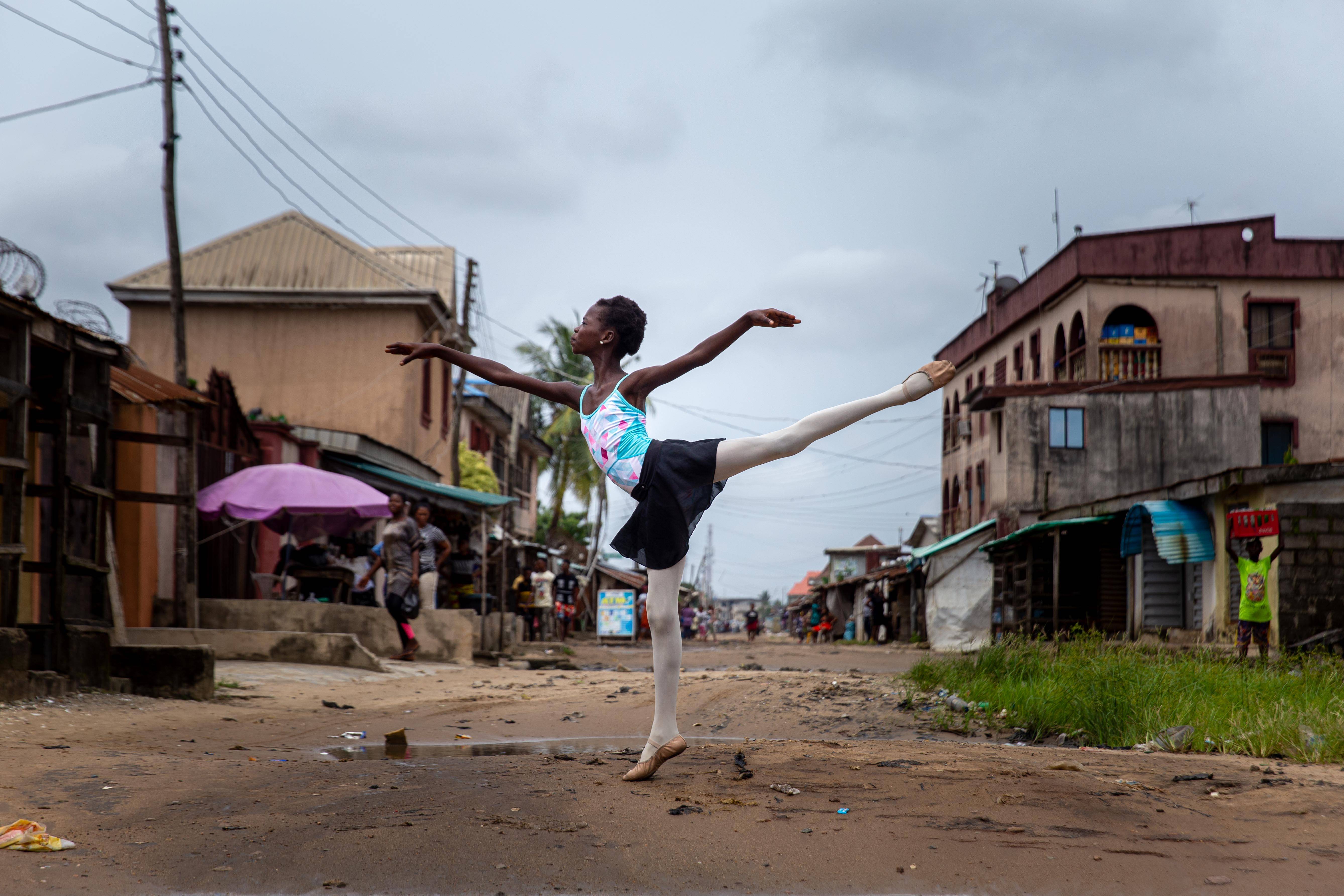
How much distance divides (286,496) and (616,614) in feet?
65.4

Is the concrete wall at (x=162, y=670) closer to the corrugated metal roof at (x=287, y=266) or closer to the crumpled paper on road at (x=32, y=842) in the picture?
the crumpled paper on road at (x=32, y=842)

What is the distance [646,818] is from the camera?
369 cm

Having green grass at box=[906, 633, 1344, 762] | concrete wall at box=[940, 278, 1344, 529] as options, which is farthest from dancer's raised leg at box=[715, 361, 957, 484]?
concrete wall at box=[940, 278, 1344, 529]

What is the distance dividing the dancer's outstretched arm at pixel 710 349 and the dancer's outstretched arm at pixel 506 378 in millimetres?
393

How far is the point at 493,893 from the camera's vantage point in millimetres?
2963

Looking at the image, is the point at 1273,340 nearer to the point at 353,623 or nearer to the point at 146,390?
the point at 353,623

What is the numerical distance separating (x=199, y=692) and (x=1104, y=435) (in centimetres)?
2540

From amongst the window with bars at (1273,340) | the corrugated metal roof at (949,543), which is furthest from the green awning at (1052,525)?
the window with bars at (1273,340)

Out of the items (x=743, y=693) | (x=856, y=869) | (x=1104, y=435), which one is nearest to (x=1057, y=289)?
(x=1104, y=435)

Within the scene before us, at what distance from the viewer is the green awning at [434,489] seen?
18922 mm

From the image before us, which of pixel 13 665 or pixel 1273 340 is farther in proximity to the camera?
pixel 1273 340

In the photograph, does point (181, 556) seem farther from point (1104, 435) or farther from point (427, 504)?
point (1104, 435)

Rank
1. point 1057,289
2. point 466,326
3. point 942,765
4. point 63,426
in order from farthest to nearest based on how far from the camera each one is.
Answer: point 1057,289 < point 466,326 < point 63,426 < point 942,765

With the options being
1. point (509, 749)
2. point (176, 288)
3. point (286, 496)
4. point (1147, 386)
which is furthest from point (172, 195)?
point (1147, 386)
